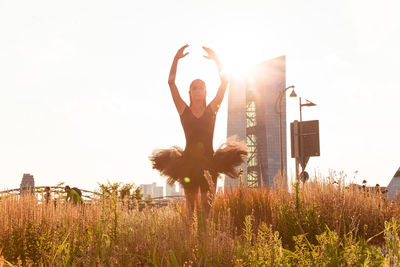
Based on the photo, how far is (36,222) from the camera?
5578mm

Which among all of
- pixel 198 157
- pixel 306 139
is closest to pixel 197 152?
pixel 198 157

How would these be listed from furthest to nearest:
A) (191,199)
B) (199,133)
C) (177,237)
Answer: (199,133) → (191,199) → (177,237)

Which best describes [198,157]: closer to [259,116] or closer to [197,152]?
[197,152]

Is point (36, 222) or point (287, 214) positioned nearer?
point (36, 222)

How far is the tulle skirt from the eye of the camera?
6.20 meters

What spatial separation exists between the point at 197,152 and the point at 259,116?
4131 inches

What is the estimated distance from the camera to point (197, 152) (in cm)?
630

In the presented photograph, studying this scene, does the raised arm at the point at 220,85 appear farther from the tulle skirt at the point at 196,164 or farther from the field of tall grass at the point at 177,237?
the field of tall grass at the point at 177,237

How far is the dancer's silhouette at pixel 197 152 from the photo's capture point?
6.20m

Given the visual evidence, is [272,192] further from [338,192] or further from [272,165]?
[272,165]

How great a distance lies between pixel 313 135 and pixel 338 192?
1546 centimetres

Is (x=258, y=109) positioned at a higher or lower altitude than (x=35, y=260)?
higher

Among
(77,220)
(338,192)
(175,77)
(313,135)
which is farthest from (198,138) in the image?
(313,135)

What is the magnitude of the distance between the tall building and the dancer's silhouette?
9708 cm
